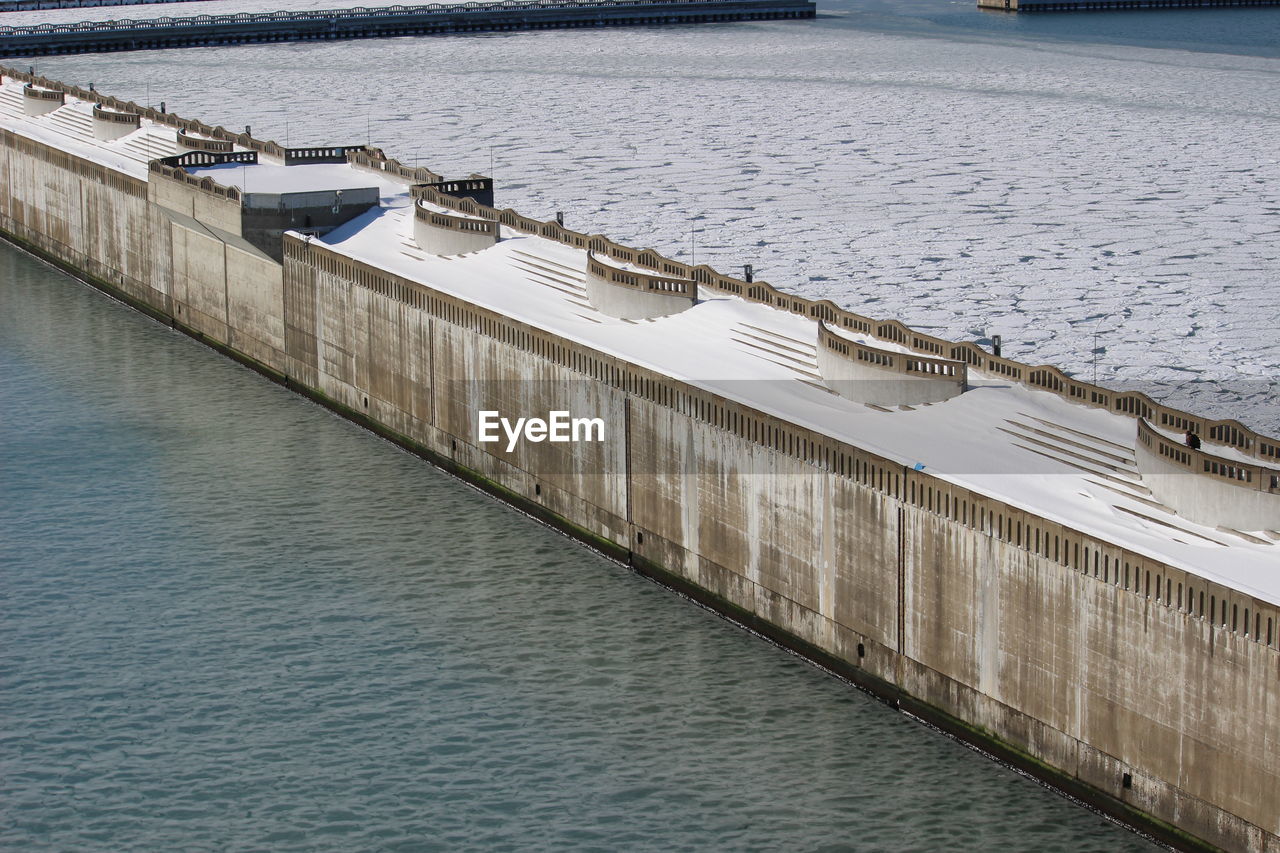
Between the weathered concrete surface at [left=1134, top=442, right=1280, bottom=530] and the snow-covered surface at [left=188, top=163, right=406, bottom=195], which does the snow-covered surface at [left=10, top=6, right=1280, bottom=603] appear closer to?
the weathered concrete surface at [left=1134, top=442, right=1280, bottom=530]

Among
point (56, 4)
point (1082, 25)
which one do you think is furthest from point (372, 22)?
point (1082, 25)

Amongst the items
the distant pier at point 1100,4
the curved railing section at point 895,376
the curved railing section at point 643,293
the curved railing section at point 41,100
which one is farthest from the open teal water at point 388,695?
the distant pier at point 1100,4

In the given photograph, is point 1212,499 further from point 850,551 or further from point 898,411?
point 898,411

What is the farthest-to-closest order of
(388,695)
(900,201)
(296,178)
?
(900,201)
(296,178)
(388,695)

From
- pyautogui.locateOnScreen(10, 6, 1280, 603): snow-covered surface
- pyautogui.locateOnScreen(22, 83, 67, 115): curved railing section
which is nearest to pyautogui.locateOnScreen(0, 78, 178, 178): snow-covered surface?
pyautogui.locateOnScreen(22, 83, 67, 115): curved railing section

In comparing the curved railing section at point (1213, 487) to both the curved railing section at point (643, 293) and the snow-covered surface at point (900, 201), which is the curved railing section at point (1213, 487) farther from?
the curved railing section at point (643, 293)

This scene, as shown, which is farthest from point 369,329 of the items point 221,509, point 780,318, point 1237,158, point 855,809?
point 1237,158

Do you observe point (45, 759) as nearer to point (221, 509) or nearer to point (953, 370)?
point (221, 509)
